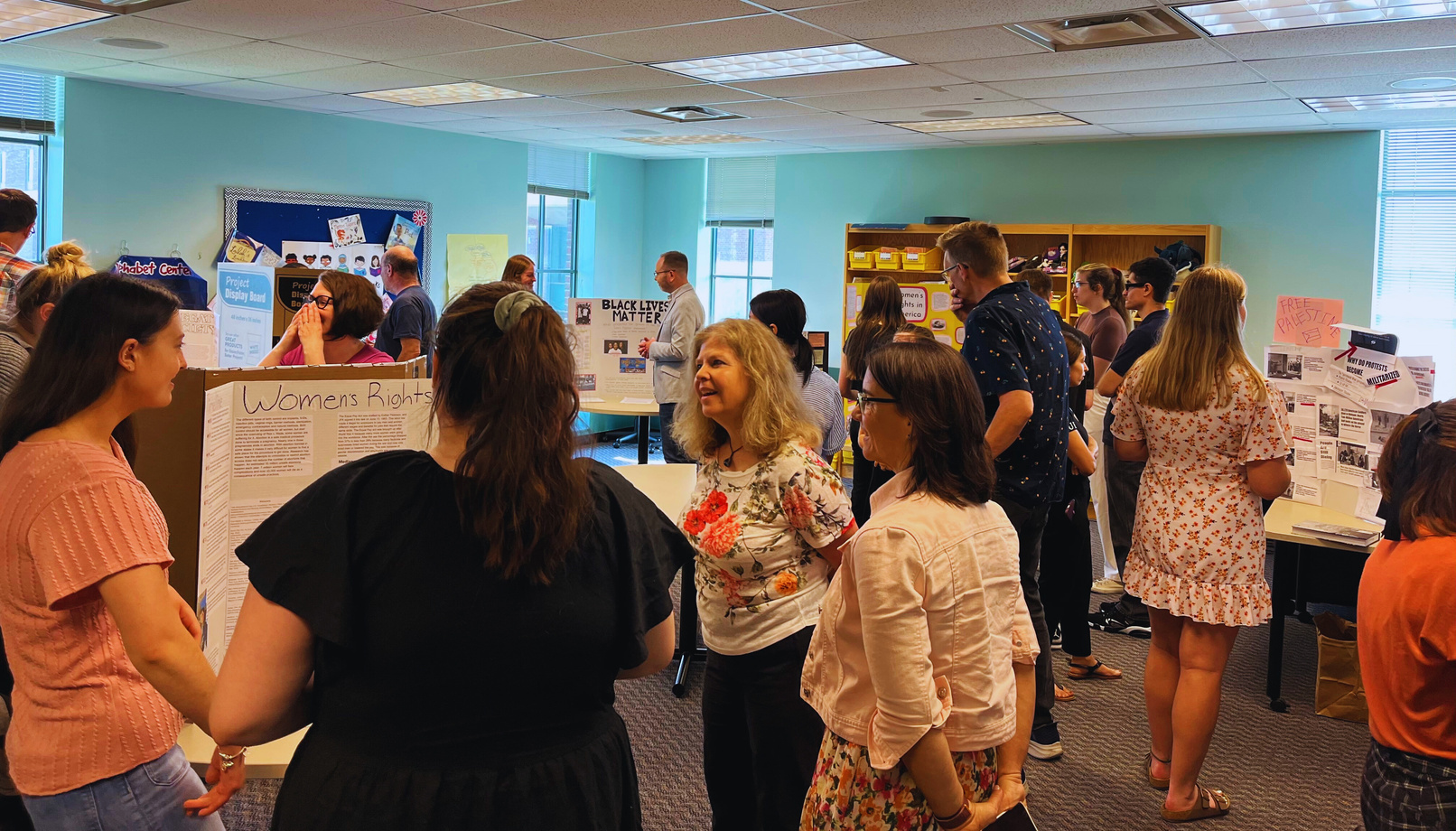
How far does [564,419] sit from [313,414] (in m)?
0.90

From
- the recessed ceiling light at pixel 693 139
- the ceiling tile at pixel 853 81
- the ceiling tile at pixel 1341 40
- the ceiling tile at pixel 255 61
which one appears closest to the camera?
the ceiling tile at pixel 1341 40

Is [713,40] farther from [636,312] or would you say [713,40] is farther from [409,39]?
[636,312]

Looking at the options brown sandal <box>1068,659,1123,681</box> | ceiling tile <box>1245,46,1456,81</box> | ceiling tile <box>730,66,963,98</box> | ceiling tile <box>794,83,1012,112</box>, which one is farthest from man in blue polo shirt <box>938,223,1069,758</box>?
ceiling tile <box>794,83,1012,112</box>

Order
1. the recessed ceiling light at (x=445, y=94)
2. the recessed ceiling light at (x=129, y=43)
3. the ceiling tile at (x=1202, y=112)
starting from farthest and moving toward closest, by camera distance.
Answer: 1. the recessed ceiling light at (x=445, y=94)
2. the ceiling tile at (x=1202, y=112)
3. the recessed ceiling light at (x=129, y=43)

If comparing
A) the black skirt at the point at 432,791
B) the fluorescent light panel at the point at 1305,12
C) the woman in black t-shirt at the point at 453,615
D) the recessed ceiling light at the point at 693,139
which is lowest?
the black skirt at the point at 432,791

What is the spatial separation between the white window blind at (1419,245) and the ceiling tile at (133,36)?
6.96 metres

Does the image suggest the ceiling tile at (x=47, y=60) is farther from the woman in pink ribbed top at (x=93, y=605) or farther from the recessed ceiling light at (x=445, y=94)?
the woman in pink ribbed top at (x=93, y=605)

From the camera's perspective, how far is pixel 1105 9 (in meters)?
3.93

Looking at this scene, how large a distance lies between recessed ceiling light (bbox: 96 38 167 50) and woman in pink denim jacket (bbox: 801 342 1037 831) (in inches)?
191

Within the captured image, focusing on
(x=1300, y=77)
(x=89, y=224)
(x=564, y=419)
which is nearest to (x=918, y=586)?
(x=564, y=419)

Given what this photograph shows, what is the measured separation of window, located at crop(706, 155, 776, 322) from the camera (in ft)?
33.3

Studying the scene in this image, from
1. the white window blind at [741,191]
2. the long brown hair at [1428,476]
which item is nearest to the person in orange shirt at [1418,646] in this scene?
the long brown hair at [1428,476]

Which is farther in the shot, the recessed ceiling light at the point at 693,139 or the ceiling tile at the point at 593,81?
the recessed ceiling light at the point at 693,139

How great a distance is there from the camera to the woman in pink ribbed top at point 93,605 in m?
1.44
